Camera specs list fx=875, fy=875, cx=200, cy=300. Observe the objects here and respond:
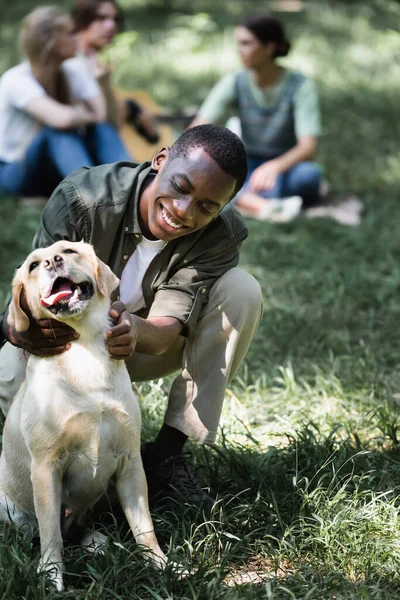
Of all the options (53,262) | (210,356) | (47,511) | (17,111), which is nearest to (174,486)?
(210,356)

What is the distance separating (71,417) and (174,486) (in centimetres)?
62

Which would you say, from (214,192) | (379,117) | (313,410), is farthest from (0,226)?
(379,117)

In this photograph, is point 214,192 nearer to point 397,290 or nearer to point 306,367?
point 306,367

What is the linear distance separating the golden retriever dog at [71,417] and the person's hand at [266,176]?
3786 millimetres

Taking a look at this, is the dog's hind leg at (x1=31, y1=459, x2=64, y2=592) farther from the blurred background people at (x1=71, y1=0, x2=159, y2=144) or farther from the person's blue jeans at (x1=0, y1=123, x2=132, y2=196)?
the blurred background people at (x1=71, y1=0, x2=159, y2=144)

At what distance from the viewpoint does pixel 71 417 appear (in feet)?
8.38

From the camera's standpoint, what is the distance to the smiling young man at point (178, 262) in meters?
2.86

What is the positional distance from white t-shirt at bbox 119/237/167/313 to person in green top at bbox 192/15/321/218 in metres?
3.42

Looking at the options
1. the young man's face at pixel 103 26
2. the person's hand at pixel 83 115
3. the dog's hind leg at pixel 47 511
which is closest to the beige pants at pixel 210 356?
the dog's hind leg at pixel 47 511

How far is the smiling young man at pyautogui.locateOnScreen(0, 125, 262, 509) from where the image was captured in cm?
286

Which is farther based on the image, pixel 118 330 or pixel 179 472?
pixel 179 472

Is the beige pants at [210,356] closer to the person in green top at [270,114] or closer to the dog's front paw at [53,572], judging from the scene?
the dog's front paw at [53,572]

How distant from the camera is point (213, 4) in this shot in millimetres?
13812

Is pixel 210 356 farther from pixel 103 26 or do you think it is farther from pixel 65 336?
pixel 103 26
